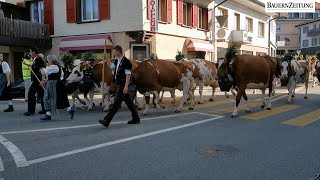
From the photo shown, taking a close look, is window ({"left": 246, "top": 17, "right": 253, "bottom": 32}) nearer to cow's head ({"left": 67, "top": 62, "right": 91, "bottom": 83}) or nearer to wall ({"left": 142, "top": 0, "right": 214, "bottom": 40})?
wall ({"left": 142, "top": 0, "right": 214, "bottom": 40})

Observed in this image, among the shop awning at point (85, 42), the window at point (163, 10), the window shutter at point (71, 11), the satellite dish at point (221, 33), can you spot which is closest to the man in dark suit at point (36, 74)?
the shop awning at point (85, 42)

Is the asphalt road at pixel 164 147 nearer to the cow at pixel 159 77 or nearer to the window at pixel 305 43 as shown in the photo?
the cow at pixel 159 77

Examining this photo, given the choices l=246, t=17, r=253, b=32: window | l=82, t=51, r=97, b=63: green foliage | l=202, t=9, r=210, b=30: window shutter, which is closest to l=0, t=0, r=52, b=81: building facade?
l=82, t=51, r=97, b=63: green foliage

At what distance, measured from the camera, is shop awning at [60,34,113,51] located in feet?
69.6

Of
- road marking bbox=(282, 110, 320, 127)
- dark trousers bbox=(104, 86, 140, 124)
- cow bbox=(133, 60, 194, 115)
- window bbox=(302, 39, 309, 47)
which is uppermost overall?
window bbox=(302, 39, 309, 47)

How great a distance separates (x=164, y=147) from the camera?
682cm

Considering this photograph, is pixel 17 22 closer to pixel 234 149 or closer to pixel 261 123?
pixel 261 123

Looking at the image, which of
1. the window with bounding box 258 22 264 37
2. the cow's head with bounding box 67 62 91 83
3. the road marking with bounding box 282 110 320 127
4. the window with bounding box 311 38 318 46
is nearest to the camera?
the road marking with bounding box 282 110 320 127

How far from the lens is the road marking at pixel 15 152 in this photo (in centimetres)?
576

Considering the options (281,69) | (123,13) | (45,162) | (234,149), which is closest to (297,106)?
(281,69)

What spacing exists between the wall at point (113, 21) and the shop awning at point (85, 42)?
0.45 m

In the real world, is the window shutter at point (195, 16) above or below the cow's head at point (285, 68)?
above

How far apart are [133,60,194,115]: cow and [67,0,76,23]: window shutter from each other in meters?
12.7

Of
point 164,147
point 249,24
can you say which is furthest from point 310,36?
point 164,147
